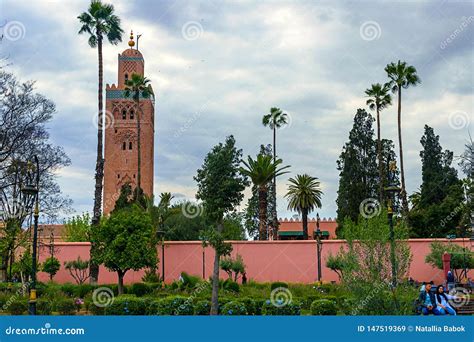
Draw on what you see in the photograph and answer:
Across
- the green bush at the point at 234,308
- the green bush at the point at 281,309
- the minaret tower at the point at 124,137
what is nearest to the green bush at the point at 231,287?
the green bush at the point at 281,309

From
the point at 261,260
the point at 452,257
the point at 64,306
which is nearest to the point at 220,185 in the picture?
the point at 64,306

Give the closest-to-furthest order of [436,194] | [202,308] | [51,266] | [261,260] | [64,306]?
[202,308]
[64,306]
[51,266]
[261,260]
[436,194]

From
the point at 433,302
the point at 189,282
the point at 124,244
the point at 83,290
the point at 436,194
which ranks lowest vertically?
the point at 83,290

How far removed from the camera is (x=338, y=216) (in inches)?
1930

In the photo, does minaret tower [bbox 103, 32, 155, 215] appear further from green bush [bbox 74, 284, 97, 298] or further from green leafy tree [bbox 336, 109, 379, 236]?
green bush [bbox 74, 284, 97, 298]

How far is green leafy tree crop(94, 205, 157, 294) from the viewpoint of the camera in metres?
26.9

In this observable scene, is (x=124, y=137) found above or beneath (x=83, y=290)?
above

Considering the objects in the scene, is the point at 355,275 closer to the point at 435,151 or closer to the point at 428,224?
the point at 428,224

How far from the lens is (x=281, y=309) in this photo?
18.9 m

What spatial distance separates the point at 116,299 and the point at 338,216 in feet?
103

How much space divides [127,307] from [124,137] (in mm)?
52147

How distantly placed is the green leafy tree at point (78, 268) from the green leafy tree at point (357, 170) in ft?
68.4

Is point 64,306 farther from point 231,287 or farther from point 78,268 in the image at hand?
point 78,268

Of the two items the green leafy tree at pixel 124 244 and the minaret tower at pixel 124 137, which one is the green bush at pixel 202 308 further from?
the minaret tower at pixel 124 137
